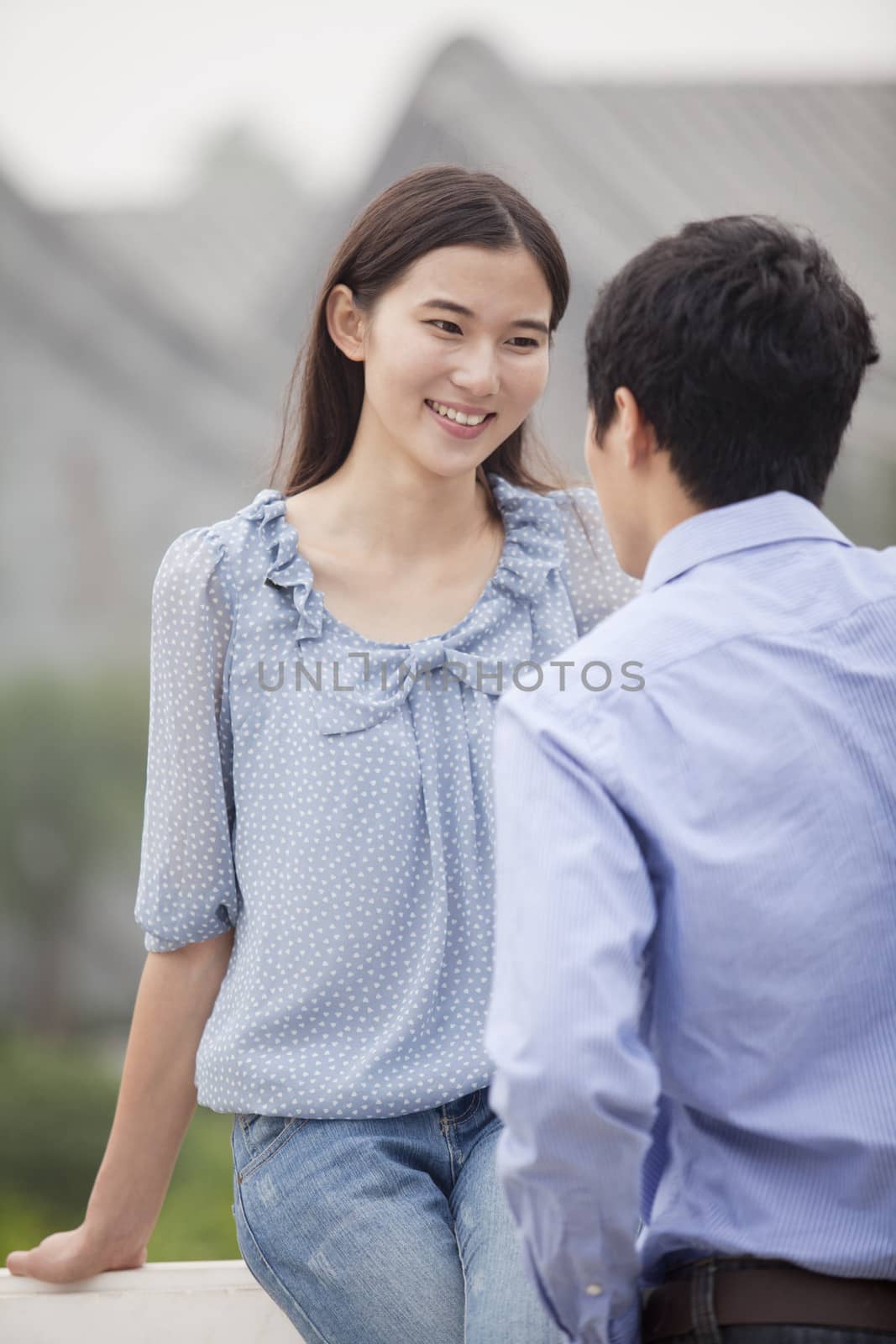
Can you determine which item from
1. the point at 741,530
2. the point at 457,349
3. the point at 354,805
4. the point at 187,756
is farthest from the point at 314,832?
the point at 741,530

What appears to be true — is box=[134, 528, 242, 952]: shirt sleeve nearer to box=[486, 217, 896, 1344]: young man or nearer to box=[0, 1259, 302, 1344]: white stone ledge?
box=[0, 1259, 302, 1344]: white stone ledge

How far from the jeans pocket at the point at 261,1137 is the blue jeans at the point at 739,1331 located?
0.61 metres

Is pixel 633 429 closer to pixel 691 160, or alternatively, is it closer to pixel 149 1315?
pixel 149 1315

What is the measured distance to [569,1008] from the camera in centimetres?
92

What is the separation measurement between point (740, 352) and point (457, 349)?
0.63 metres

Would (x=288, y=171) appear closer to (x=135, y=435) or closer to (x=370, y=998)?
(x=135, y=435)

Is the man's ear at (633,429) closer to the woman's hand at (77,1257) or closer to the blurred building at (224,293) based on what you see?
the woman's hand at (77,1257)

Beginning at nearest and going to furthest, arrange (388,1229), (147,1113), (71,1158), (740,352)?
(740,352) → (388,1229) → (147,1113) → (71,1158)

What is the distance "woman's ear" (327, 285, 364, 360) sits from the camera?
1.70m

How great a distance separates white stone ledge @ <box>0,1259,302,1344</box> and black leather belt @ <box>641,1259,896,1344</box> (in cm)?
84

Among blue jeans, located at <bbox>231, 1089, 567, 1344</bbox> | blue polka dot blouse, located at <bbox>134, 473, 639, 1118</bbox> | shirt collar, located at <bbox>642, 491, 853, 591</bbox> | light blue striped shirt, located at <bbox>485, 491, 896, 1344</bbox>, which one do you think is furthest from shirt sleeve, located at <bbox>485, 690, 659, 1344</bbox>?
blue polka dot blouse, located at <bbox>134, 473, 639, 1118</bbox>

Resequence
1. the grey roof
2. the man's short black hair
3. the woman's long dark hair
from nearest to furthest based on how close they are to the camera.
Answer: the man's short black hair < the woman's long dark hair < the grey roof

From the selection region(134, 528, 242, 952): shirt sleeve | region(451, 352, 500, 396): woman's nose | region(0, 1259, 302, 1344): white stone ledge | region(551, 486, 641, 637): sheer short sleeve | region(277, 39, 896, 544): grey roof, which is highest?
region(277, 39, 896, 544): grey roof

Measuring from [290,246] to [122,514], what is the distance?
1022mm
